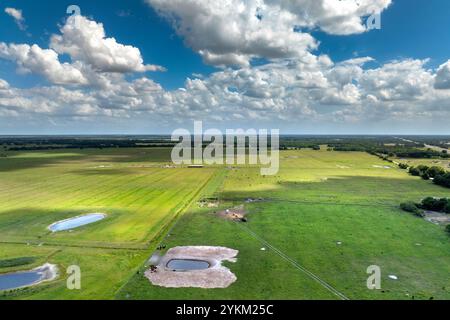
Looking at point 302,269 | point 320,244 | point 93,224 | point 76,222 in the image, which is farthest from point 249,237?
point 76,222

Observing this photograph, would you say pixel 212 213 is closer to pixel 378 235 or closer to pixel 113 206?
pixel 113 206

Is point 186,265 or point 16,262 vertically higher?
point 16,262

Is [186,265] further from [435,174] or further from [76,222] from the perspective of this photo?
[435,174]

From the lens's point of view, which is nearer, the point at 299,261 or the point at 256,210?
the point at 299,261

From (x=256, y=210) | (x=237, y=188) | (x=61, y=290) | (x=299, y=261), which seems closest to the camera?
(x=61, y=290)

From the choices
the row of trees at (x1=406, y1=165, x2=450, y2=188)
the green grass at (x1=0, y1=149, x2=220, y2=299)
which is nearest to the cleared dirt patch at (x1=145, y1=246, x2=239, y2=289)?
the green grass at (x1=0, y1=149, x2=220, y2=299)
